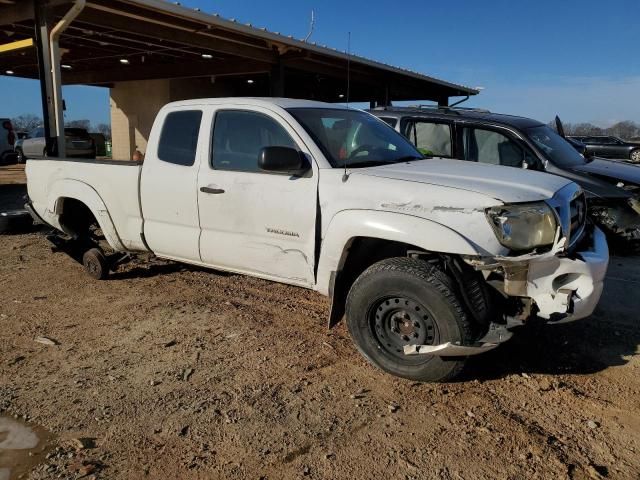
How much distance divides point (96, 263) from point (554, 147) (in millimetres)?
5879

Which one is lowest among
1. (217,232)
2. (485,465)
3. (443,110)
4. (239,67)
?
(485,465)

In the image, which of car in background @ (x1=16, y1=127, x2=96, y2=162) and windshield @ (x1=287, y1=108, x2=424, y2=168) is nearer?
windshield @ (x1=287, y1=108, x2=424, y2=168)

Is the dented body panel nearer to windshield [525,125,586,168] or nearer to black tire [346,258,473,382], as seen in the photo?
black tire [346,258,473,382]

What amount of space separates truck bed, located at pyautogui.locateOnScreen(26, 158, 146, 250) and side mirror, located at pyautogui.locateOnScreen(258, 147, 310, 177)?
1.82 m

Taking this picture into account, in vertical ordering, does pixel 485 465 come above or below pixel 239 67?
below

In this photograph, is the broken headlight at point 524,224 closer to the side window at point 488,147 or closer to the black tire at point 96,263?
the side window at point 488,147

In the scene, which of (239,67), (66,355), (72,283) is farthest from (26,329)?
(239,67)

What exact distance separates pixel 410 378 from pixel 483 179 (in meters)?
1.42

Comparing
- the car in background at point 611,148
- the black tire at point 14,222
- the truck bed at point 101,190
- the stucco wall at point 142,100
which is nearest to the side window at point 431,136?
the truck bed at point 101,190

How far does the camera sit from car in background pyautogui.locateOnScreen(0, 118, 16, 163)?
21469mm

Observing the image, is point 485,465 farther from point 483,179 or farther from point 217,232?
point 217,232

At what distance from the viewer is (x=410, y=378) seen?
11.8 ft

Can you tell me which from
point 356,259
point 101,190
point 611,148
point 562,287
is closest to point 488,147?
point 356,259

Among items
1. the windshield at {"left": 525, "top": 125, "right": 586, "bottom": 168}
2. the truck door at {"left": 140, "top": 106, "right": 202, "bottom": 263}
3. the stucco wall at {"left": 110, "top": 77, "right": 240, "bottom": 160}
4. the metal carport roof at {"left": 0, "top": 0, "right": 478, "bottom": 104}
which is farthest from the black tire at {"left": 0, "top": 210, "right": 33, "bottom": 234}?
the stucco wall at {"left": 110, "top": 77, "right": 240, "bottom": 160}
